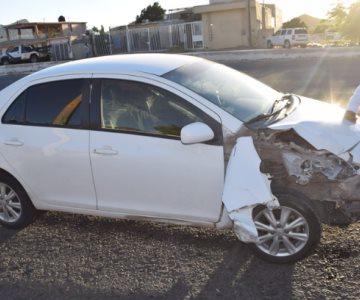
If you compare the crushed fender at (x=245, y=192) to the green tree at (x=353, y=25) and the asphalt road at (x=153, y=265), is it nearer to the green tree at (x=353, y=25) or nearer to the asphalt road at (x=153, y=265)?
the asphalt road at (x=153, y=265)

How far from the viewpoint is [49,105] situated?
4488 millimetres

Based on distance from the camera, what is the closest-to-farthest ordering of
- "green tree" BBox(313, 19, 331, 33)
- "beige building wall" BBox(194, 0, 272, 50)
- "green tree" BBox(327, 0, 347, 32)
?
"green tree" BBox(327, 0, 347, 32)
"beige building wall" BBox(194, 0, 272, 50)
"green tree" BBox(313, 19, 331, 33)

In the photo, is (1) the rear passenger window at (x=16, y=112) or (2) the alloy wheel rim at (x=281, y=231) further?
(1) the rear passenger window at (x=16, y=112)

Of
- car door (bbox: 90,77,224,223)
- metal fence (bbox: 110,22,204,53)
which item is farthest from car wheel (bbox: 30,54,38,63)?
car door (bbox: 90,77,224,223)

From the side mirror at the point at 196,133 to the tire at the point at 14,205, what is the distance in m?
1.95

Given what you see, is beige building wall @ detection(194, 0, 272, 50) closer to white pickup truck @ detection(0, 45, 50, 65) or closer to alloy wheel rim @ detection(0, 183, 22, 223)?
white pickup truck @ detection(0, 45, 50, 65)

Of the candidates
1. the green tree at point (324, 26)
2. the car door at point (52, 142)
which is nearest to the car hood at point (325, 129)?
the car door at point (52, 142)

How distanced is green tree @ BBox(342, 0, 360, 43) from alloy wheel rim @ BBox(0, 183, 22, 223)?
33.2 meters

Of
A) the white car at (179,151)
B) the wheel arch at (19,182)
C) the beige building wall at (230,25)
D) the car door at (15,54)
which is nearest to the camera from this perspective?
the white car at (179,151)

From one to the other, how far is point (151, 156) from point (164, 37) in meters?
43.4

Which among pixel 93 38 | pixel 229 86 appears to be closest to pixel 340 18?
pixel 93 38

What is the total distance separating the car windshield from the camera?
408cm

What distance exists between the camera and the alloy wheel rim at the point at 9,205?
4.79 meters

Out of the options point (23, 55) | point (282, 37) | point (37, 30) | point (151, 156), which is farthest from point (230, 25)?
point (151, 156)
